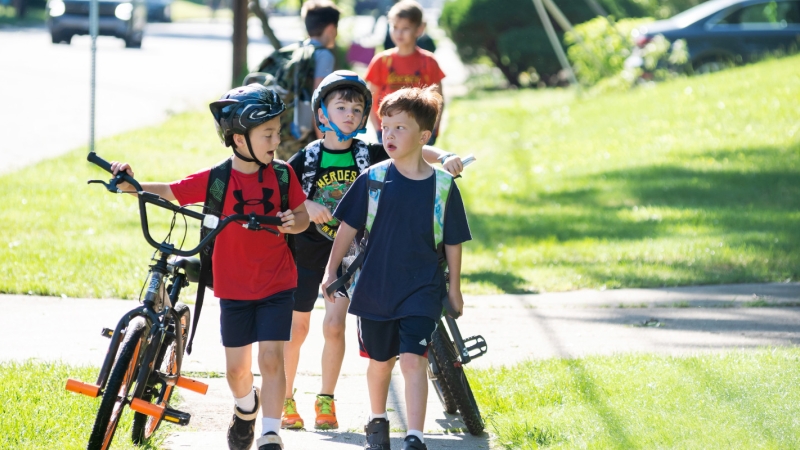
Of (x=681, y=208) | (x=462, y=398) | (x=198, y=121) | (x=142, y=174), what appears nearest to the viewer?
(x=462, y=398)

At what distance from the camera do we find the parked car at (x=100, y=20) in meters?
27.0

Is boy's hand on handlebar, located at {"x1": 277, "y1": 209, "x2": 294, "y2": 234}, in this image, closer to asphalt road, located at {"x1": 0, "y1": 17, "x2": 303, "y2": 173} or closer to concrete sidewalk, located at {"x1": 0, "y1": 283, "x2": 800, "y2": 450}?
concrete sidewalk, located at {"x1": 0, "y1": 283, "x2": 800, "y2": 450}

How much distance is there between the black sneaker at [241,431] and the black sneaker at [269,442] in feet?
Answer: 0.61

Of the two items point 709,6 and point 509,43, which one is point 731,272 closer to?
point 709,6

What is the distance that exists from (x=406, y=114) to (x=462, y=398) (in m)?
1.37

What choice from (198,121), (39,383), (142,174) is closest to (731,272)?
(39,383)

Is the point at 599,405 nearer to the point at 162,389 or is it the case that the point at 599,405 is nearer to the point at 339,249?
the point at 339,249

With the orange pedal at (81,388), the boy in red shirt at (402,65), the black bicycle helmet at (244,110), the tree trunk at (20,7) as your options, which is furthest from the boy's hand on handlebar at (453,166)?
the tree trunk at (20,7)

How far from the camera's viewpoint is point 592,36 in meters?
20.8

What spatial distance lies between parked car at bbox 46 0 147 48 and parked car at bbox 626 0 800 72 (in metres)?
14.3

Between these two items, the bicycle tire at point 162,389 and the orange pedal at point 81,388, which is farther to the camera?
the bicycle tire at point 162,389

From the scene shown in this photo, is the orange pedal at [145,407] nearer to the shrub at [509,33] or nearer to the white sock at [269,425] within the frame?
the white sock at [269,425]

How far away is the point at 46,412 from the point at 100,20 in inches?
1003

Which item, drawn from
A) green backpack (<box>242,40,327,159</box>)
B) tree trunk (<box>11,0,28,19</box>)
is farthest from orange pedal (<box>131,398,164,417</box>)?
tree trunk (<box>11,0,28,19</box>)
